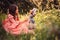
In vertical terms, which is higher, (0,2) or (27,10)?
(0,2)

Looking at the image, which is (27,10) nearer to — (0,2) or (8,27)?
(0,2)

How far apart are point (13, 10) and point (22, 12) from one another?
3.77ft

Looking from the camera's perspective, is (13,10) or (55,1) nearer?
(13,10)

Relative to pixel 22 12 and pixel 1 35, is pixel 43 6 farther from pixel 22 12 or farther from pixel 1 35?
pixel 1 35

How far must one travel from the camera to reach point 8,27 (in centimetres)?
264

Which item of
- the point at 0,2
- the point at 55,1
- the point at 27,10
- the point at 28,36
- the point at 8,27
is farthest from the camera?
the point at 55,1

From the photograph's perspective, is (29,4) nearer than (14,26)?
No

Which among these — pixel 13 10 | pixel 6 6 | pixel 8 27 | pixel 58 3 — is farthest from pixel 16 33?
pixel 58 3

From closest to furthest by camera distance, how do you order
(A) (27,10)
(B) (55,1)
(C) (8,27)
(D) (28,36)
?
(D) (28,36) → (C) (8,27) → (A) (27,10) → (B) (55,1)

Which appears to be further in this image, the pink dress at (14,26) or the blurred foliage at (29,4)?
the blurred foliage at (29,4)

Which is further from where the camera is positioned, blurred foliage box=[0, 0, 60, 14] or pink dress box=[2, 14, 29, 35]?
blurred foliage box=[0, 0, 60, 14]

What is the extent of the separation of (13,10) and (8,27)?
0.27 m

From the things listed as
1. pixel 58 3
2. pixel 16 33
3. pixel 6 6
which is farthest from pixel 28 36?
pixel 58 3

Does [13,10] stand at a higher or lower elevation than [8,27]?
higher
